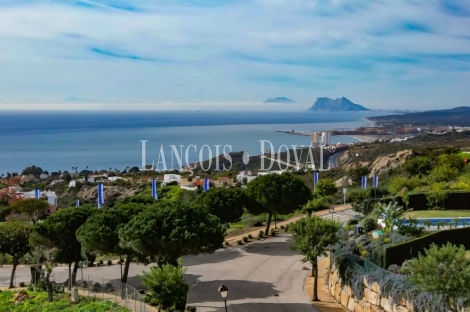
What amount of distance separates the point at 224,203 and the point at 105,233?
10.6 m

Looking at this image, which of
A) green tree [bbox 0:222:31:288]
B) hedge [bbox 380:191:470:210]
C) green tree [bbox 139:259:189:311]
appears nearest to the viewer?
green tree [bbox 139:259:189:311]

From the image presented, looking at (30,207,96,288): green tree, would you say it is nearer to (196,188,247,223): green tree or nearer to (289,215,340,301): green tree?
(196,188,247,223): green tree

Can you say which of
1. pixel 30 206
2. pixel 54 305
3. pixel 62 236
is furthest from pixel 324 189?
pixel 54 305

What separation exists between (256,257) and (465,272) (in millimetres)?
14168

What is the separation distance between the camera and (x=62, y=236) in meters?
20.9

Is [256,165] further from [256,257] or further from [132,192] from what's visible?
[256,257]

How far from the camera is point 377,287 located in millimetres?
15492

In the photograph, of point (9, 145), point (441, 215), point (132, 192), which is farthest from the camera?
point (9, 145)

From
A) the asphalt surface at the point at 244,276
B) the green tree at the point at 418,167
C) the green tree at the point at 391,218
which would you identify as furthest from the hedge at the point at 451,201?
the green tree at the point at 418,167

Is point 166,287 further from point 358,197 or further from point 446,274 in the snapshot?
point 358,197

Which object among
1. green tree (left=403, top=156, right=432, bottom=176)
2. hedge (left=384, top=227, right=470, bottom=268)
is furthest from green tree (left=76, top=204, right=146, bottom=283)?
green tree (left=403, top=156, right=432, bottom=176)

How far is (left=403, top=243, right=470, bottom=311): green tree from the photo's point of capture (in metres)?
12.6

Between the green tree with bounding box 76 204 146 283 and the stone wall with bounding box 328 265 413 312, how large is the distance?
25.0 ft

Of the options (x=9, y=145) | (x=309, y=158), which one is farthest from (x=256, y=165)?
(x=9, y=145)
